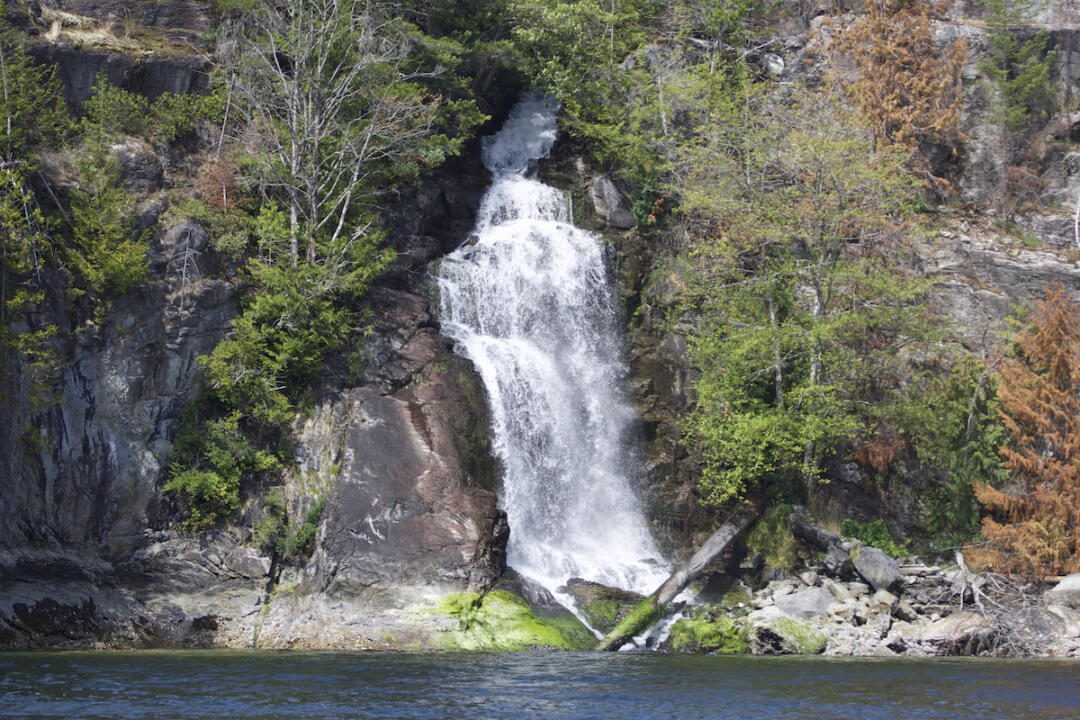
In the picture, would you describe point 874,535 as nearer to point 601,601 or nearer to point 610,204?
point 601,601

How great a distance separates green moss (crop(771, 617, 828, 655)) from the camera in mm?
18641

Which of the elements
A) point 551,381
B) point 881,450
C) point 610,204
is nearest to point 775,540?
point 881,450

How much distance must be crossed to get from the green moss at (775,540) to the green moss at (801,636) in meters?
3.07

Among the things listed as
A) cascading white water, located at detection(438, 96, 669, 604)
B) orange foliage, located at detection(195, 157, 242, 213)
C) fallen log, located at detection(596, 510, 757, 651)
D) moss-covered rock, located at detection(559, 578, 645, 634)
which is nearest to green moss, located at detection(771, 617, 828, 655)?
fallen log, located at detection(596, 510, 757, 651)

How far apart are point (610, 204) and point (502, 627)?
1521 cm

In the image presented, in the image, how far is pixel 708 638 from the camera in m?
19.2

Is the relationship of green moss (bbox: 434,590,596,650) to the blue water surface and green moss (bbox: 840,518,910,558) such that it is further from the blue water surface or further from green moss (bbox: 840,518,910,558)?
green moss (bbox: 840,518,910,558)

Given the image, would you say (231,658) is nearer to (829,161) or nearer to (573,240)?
(573,240)

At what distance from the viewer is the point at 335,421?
2250 centimetres

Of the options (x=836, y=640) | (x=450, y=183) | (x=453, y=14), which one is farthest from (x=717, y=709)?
(x=453, y=14)

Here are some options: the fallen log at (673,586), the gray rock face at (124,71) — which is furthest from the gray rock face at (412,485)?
the gray rock face at (124,71)

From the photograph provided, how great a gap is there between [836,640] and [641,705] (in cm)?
783

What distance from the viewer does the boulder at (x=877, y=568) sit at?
67.3 feet

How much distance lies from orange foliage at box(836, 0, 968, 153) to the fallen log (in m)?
14.9
